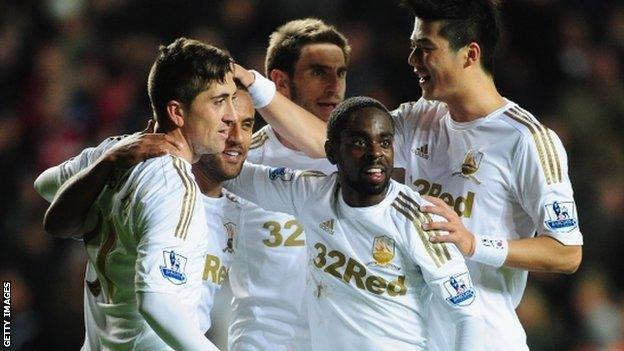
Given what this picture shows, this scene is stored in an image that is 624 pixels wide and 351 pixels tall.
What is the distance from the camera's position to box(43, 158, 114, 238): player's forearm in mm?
3836

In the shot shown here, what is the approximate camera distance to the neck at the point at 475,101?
446cm

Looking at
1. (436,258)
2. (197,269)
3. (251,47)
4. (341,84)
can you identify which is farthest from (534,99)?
(197,269)

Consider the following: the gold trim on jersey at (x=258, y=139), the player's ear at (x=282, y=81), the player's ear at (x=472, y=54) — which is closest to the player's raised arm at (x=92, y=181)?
the gold trim on jersey at (x=258, y=139)

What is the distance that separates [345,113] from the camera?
4145mm

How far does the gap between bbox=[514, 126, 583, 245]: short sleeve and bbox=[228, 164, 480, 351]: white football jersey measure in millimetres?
443

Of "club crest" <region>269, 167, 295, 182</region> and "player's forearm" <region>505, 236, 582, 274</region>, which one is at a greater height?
"club crest" <region>269, 167, 295, 182</region>

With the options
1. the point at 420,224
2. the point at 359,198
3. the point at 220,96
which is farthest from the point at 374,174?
the point at 220,96

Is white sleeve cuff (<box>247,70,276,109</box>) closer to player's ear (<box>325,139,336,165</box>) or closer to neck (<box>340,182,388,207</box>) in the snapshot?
player's ear (<box>325,139,336,165</box>)

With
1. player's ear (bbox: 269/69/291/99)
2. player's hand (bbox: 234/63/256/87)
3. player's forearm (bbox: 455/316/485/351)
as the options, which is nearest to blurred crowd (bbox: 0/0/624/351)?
player's ear (bbox: 269/69/291/99)

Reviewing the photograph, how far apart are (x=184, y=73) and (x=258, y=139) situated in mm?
1198

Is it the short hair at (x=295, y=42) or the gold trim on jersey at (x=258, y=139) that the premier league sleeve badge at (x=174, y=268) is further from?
the short hair at (x=295, y=42)

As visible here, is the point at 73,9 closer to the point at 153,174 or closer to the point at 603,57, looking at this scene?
the point at 603,57

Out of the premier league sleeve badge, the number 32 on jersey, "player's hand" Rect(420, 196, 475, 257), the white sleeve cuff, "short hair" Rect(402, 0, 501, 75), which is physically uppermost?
"short hair" Rect(402, 0, 501, 75)

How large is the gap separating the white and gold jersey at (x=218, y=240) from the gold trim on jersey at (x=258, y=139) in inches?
14.7
